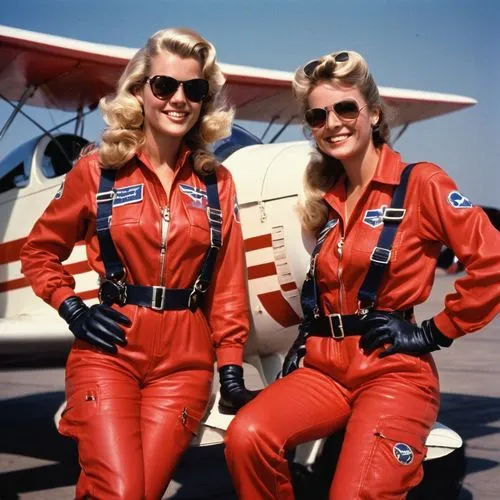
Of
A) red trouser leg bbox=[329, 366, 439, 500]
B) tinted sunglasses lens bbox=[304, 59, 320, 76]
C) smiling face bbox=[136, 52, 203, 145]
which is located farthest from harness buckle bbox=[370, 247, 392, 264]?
smiling face bbox=[136, 52, 203, 145]

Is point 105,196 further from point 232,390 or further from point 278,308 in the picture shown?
point 278,308

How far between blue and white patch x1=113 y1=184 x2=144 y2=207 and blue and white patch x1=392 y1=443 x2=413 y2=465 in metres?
1.27

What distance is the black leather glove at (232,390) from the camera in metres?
3.52

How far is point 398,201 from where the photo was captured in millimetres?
3316

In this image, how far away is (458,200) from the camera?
3219mm

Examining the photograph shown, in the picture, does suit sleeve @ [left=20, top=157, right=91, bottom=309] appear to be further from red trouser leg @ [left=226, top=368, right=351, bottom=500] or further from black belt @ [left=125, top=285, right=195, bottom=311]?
red trouser leg @ [left=226, top=368, right=351, bottom=500]

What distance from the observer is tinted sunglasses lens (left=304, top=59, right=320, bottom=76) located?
11.4ft

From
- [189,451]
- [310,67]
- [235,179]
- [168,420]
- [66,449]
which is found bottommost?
[66,449]

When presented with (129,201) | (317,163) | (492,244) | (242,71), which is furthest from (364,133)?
(242,71)

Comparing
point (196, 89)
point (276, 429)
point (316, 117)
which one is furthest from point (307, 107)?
point (276, 429)

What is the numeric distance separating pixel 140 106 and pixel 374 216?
991mm

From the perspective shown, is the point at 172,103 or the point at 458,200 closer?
the point at 458,200

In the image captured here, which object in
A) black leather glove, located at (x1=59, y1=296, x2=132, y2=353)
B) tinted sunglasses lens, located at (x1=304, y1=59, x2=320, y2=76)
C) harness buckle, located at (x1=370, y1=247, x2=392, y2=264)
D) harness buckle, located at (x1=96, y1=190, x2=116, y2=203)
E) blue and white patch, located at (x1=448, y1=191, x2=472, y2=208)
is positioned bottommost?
black leather glove, located at (x1=59, y1=296, x2=132, y2=353)

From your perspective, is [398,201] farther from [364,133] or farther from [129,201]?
[129,201]
